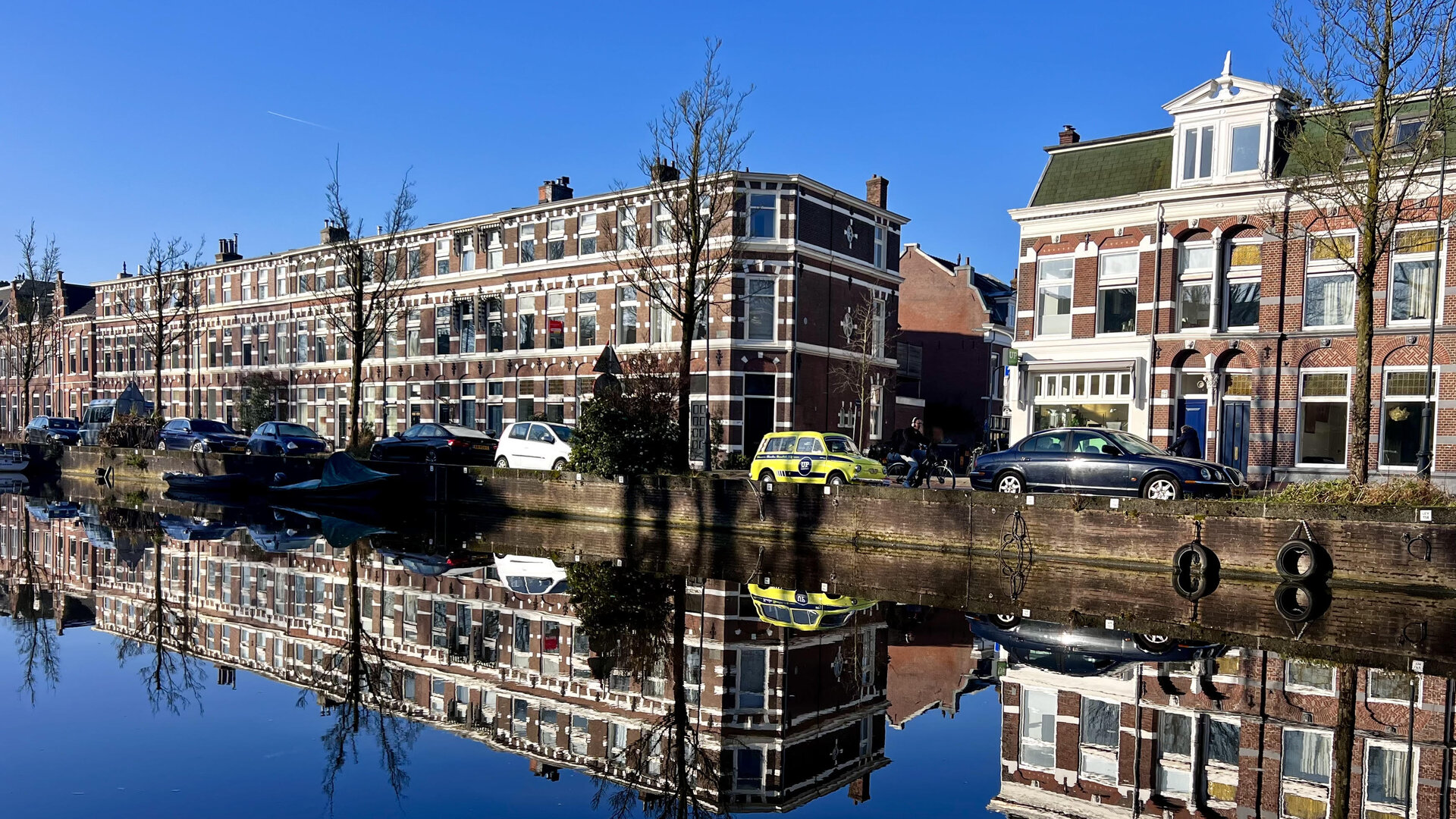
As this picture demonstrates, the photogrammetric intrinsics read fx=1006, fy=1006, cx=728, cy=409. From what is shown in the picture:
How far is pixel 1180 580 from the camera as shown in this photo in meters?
18.2

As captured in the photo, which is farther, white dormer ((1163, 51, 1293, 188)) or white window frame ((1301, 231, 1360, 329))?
white dormer ((1163, 51, 1293, 188))

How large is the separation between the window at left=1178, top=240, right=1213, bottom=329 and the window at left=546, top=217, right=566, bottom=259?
24819 mm

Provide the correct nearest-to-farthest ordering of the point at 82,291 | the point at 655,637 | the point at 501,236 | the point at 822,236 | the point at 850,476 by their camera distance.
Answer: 1. the point at 655,637
2. the point at 850,476
3. the point at 822,236
4. the point at 501,236
5. the point at 82,291

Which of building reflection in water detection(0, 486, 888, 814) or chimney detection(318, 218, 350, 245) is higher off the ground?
chimney detection(318, 218, 350, 245)

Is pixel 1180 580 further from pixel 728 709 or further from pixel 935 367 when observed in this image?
pixel 935 367

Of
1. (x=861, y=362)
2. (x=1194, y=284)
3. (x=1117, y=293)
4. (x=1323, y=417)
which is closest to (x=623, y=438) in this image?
(x=1117, y=293)

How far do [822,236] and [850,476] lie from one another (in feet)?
55.4

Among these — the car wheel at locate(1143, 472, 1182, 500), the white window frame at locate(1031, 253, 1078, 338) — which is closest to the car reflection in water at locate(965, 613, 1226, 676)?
the car wheel at locate(1143, 472, 1182, 500)

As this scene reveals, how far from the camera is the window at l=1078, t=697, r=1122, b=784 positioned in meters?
8.79

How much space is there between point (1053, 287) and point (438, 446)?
64.4 ft

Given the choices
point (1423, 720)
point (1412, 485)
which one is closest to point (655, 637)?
point (1423, 720)

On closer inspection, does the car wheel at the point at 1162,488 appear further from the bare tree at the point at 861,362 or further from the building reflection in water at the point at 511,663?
the bare tree at the point at 861,362

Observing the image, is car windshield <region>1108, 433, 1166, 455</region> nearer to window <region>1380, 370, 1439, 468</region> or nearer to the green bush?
window <region>1380, 370, 1439, 468</region>

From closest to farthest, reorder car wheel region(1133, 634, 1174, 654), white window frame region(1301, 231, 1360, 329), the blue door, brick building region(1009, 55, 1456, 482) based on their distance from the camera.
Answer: car wheel region(1133, 634, 1174, 654) < brick building region(1009, 55, 1456, 482) < white window frame region(1301, 231, 1360, 329) < the blue door
